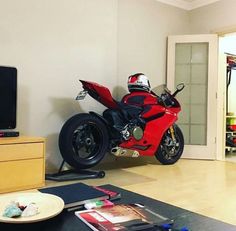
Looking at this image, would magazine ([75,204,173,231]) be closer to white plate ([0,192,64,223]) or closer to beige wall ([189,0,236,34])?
white plate ([0,192,64,223])

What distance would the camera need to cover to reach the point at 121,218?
0.73 metres

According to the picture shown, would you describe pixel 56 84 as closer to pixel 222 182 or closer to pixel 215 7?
pixel 222 182

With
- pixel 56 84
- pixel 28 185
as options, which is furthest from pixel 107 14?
pixel 28 185

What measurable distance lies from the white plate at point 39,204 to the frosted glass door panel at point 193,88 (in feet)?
12.7

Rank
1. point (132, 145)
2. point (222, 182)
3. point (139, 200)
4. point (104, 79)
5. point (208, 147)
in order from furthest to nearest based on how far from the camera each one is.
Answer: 1. point (208, 147)
2. point (104, 79)
3. point (132, 145)
4. point (222, 182)
5. point (139, 200)

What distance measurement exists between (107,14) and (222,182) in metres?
2.57

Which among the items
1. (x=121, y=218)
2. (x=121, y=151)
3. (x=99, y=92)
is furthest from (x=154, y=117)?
(x=121, y=218)

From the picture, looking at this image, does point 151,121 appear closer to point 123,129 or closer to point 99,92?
point 123,129

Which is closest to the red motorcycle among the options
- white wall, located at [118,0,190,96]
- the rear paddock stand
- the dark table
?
the rear paddock stand

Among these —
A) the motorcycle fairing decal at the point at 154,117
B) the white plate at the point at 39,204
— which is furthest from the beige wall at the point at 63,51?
the white plate at the point at 39,204

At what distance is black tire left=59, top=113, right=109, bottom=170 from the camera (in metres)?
2.89

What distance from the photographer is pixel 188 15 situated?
Result: 488 cm

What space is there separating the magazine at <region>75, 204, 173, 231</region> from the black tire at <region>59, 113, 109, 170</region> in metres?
2.11

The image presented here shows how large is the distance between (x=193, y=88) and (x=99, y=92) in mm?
2039
